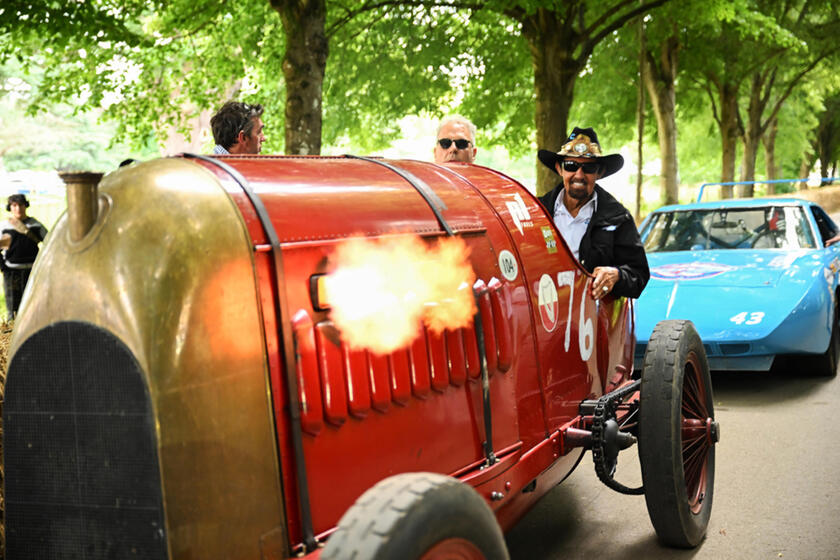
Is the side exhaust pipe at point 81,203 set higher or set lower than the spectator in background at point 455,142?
lower

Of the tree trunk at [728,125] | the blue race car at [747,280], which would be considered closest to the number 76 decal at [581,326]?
the blue race car at [747,280]

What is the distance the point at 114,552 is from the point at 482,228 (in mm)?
1703

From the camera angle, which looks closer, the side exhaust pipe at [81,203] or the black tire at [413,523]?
the black tire at [413,523]

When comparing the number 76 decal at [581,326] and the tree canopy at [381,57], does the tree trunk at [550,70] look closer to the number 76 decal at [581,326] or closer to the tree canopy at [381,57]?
the tree canopy at [381,57]

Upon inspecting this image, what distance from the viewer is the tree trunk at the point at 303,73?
10.4 m

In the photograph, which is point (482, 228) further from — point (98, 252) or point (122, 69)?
point (122, 69)

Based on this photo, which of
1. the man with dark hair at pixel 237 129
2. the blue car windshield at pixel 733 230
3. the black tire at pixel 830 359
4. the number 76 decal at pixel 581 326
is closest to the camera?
the number 76 decal at pixel 581 326

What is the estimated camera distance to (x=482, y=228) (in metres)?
3.40

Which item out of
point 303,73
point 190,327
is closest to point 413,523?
point 190,327

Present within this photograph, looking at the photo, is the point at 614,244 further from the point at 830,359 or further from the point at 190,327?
the point at 830,359

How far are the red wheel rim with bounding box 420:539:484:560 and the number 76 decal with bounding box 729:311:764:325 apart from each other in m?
5.40

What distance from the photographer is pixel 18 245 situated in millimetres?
10680

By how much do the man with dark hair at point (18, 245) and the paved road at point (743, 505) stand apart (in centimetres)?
735

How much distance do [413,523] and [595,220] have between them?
2.88 meters
